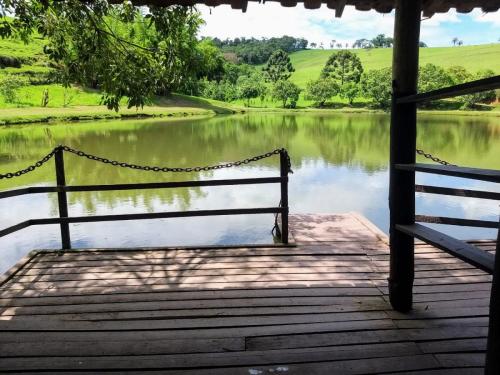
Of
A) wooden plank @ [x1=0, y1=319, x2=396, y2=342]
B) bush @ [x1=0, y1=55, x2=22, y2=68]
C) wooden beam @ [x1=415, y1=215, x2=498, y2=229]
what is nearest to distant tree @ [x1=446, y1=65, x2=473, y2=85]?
bush @ [x1=0, y1=55, x2=22, y2=68]

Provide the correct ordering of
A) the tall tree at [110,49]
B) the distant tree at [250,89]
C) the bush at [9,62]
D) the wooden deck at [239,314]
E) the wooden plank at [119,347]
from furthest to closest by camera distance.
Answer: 1. the distant tree at [250,89]
2. the bush at [9,62]
3. the tall tree at [110,49]
4. the wooden plank at [119,347]
5. the wooden deck at [239,314]

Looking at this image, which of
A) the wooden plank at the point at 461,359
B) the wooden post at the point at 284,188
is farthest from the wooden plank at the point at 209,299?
the wooden post at the point at 284,188

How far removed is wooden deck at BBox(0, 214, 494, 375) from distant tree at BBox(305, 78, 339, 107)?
67009mm

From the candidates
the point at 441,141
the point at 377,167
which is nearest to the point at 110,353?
the point at 377,167

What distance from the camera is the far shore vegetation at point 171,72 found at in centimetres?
480

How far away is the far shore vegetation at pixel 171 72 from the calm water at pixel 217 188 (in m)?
2.58

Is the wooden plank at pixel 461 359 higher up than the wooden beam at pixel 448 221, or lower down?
lower down

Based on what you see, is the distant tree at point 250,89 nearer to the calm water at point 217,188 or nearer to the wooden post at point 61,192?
the calm water at point 217,188

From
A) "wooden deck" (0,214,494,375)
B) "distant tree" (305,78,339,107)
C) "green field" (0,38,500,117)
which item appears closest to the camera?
"wooden deck" (0,214,494,375)

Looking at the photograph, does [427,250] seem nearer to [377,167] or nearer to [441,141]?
[377,167]

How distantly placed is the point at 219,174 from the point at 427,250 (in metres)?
10.1

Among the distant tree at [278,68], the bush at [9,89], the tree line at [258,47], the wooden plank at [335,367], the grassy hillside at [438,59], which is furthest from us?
the tree line at [258,47]

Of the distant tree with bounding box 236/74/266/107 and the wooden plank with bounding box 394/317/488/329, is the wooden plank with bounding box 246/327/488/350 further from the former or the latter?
the distant tree with bounding box 236/74/266/107

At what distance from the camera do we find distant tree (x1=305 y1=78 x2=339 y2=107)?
69125 mm
